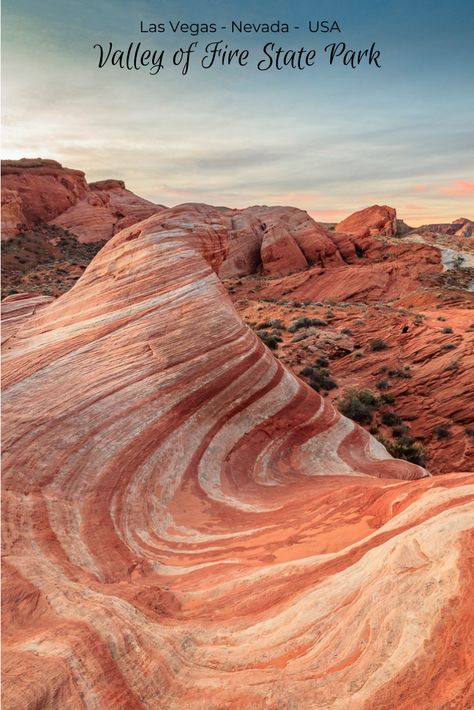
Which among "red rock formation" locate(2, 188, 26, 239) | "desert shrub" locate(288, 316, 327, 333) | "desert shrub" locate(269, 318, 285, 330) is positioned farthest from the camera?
"red rock formation" locate(2, 188, 26, 239)

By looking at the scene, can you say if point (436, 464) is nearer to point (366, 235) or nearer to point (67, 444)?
point (67, 444)

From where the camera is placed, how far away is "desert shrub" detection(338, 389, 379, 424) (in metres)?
14.2

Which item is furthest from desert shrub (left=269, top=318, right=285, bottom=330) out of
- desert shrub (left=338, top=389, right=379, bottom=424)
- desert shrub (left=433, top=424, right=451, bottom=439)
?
desert shrub (left=433, top=424, right=451, bottom=439)

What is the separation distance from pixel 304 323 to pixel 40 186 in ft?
154

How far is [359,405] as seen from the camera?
14.4 meters

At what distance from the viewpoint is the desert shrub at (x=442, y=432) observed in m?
13.3

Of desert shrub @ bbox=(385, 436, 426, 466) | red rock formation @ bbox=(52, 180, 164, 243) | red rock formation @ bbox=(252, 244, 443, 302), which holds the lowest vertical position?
desert shrub @ bbox=(385, 436, 426, 466)

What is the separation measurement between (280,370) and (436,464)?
660 centimetres

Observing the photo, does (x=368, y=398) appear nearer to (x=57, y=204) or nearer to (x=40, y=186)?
(x=57, y=204)

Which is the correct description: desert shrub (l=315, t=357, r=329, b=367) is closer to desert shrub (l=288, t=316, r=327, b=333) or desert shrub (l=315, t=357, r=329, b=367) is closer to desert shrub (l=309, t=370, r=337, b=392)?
desert shrub (l=309, t=370, r=337, b=392)

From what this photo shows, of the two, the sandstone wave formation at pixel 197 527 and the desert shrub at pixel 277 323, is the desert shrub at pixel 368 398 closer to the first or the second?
the sandstone wave formation at pixel 197 527

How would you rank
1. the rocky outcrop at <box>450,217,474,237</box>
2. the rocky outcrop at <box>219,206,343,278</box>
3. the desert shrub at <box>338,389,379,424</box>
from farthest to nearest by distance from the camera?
the rocky outcrop at <box>450,217,474,237</box>, the rocky outcrop at <box>219,206,343,278</box>, the desert shrub at <box>338,389,379,424</box>

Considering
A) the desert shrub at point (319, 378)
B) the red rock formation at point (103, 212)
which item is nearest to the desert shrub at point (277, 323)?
the desert shrub at point (319, 378)

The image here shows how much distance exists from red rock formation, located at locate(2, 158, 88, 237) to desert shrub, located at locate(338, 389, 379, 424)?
48613mm
